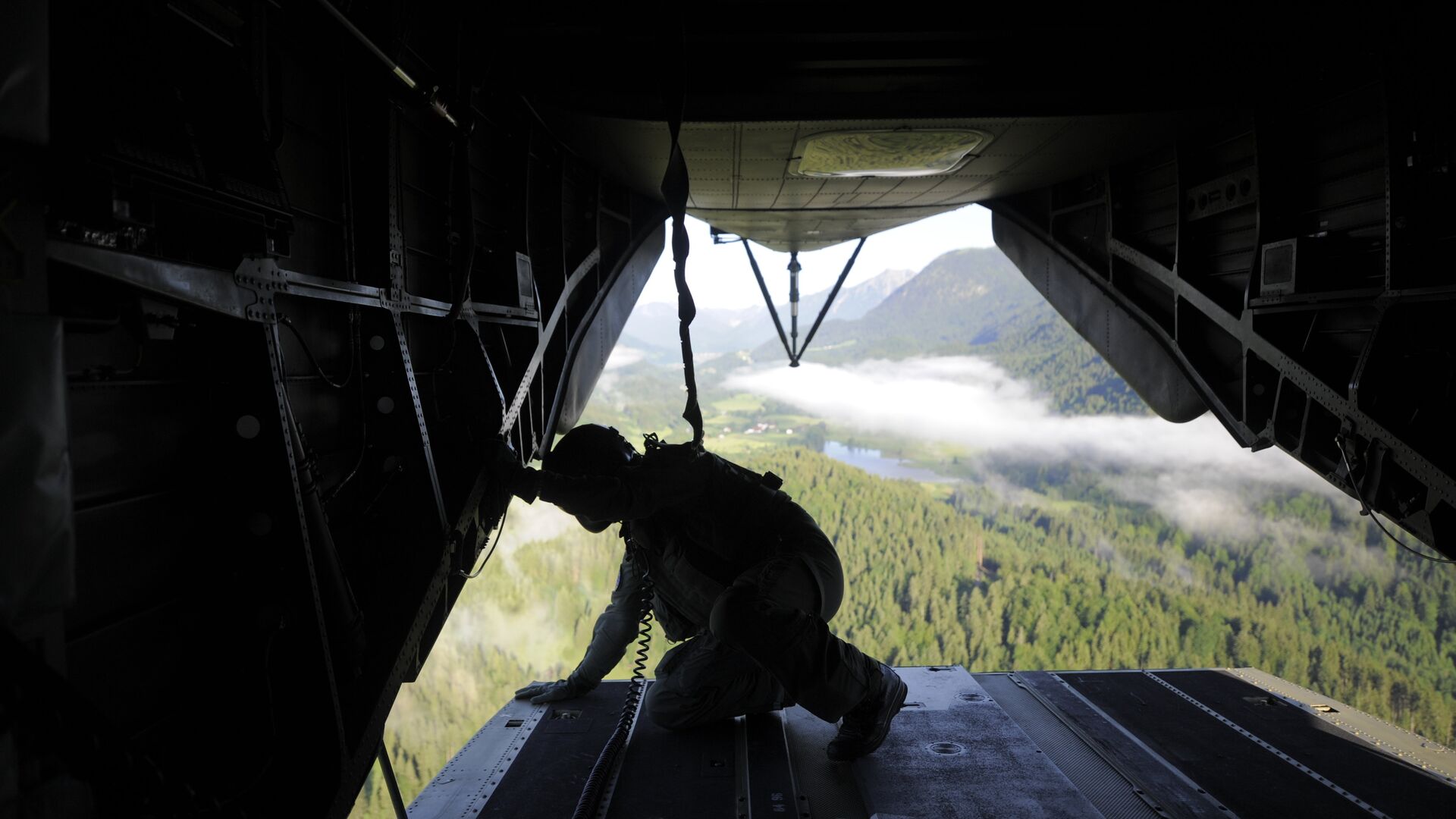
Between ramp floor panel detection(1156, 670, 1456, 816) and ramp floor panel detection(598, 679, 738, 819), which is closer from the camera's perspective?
ramp floor panel detection(598, 679, 738, 819)

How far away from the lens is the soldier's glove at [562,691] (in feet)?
14.4

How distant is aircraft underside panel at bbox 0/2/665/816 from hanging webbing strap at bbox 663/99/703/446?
1034 mm

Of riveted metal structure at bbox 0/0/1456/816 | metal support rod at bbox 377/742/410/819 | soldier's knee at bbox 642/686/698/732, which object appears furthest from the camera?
soldier's knee at bbox 642/686/698/732

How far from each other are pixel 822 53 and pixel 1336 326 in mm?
3393

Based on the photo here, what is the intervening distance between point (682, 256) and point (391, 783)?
238 cm

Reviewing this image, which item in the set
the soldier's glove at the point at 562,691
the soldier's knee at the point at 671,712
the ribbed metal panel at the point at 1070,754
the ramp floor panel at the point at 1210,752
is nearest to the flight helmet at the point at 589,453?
the soldier's knee at the point at 671,712

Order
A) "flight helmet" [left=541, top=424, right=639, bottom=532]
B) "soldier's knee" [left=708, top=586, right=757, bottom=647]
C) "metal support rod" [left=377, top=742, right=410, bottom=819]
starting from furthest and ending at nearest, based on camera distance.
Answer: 1. "flight helmet" [left=541, top=424, right=639, bottom=532]
2. "soldier's knee" [left=708, top=586, right=757, bottom=647]
3. "metal support rod" [left=377, top=742, right=410, bottom=819]

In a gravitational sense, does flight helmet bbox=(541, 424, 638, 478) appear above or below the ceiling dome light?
below

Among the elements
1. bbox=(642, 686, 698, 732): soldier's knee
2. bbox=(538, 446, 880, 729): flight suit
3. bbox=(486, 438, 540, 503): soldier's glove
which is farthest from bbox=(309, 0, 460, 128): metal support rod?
bbox=(642, 686, 698, 732): soldier's knee

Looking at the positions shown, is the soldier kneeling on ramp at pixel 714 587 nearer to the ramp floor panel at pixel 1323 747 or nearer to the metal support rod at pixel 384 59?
the metal support rod at pixel 384 59

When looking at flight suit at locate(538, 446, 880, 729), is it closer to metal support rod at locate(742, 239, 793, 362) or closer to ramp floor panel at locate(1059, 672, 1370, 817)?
ramp floor panel at locate(1059, 672, 1370, 817)

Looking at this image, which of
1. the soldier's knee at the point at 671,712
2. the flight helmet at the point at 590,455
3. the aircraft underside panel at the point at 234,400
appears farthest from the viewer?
the soldier's knee at the point at 671,712

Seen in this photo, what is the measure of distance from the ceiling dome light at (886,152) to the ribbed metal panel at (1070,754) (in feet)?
11.8

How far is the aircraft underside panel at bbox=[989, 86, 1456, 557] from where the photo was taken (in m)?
3.70
